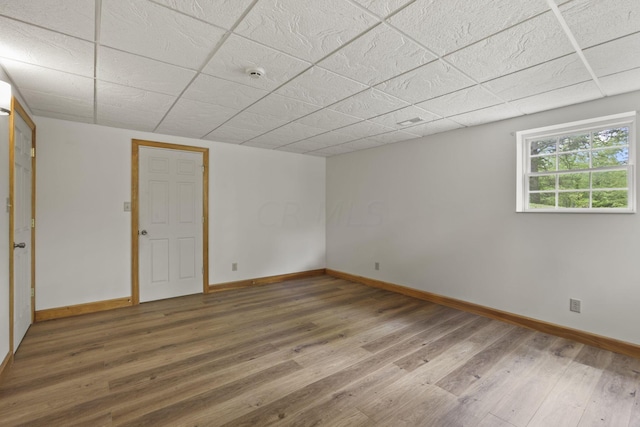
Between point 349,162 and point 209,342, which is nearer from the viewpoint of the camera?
point 209,342

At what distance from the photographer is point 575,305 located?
9.46ft

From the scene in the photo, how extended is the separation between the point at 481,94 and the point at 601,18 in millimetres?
1037

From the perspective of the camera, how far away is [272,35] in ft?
5.75

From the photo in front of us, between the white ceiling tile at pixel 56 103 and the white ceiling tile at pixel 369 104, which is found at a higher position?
the white ceiling tile at pixel 369 104

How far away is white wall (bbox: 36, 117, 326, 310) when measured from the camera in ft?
11.1

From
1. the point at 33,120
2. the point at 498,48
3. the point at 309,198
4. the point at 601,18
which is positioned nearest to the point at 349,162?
the point at 309,198

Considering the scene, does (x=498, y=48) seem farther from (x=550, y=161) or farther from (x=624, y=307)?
(x=624, y=307)

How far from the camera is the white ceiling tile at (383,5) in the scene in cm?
148

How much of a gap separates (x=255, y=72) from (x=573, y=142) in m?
3.21

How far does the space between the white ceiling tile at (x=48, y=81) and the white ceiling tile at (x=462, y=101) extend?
2.96m

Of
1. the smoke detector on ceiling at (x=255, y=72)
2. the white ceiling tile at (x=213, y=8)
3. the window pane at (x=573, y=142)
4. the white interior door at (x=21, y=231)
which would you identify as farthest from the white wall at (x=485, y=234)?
the white interior door at (x=21, y=231)

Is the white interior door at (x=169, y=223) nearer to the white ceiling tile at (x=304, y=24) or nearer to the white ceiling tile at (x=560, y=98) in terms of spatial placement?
the white ceiling tile at (x=304, y=24)

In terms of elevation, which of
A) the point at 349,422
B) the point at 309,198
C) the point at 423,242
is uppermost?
the point at 309,198

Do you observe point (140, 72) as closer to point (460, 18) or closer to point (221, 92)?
point (221, 92)
